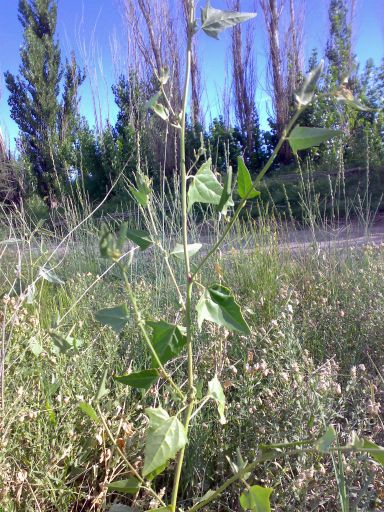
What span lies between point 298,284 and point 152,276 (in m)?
0.78

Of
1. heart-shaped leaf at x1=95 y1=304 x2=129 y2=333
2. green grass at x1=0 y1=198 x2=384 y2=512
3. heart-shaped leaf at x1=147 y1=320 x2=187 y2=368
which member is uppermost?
heart-shaped leaf at x1=95 y1=304 x2=129 y2=333

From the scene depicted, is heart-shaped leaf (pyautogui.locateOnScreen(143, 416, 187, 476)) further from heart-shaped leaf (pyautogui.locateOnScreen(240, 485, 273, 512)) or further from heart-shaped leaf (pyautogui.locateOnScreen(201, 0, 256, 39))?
heart-shaped leaf (pyautogui.locateOnScreen(201, 0, 256, 39))

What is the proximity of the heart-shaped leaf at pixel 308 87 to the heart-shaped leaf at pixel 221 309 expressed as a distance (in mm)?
197

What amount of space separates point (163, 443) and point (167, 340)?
105 mm

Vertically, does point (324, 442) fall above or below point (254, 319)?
above

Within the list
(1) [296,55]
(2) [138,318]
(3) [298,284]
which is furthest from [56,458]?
(1) [296,55]

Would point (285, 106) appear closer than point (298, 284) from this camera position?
No

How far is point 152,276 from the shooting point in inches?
87.7

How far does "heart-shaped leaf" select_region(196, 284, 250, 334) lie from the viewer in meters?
0.45

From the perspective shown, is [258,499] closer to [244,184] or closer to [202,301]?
[202,301]

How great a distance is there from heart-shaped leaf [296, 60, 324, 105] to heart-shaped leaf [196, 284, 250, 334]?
0.20 m

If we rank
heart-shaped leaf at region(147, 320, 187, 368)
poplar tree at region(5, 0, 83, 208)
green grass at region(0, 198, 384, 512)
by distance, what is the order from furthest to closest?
poplar tree at region(5, 0, 83, 208) → green grass at region(0, 198, 384, 512) → heart-shaped leaf at region(147, 320, 187, 368)

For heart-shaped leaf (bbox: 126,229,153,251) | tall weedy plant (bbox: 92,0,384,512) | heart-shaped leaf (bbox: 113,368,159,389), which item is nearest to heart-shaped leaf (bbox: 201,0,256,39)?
tall weedy plant (bbox: 92,0,384,512)

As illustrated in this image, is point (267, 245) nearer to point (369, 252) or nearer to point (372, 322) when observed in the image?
point (369, 252)
